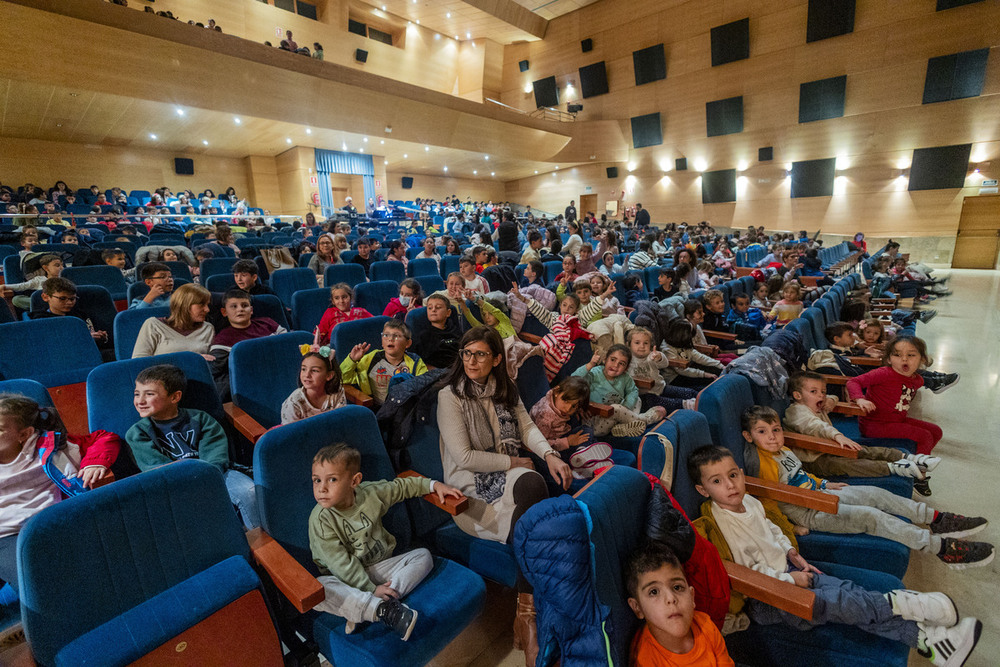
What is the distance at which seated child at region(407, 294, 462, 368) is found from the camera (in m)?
2.83

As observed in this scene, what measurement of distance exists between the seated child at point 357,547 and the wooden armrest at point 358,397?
66 centimetres

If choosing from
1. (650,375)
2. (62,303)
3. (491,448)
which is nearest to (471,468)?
(491,448)

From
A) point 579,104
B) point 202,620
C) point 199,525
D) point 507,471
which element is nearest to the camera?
point 202,620

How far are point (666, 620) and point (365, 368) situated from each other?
172 cm

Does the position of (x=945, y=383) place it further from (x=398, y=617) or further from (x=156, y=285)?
(x=156, y=285)

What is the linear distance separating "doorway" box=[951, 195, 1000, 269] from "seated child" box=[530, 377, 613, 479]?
15.7 meters

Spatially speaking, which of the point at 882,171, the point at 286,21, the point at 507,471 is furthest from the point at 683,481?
the point at 286,21

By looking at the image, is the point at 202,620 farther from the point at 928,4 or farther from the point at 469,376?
the point at 928,4

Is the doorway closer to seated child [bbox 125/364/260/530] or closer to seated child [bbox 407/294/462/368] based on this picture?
seated child [bbox 407/294/462/368]

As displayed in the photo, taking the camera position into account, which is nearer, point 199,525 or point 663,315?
point 199,525

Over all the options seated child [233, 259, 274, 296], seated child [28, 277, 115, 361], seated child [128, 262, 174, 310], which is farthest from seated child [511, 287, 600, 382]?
seated child [28, 277, 115, 361]

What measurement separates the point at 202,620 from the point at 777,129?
17406 mm

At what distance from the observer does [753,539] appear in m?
1.53

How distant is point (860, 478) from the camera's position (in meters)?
2.05
